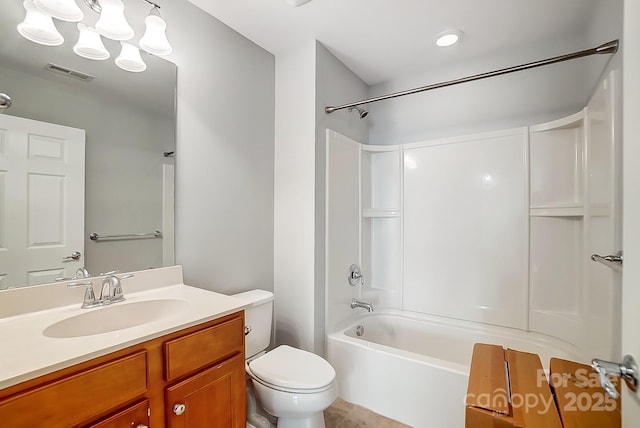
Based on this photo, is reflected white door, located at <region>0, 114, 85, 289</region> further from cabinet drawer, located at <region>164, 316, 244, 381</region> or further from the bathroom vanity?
cabinet drawer, located at <region>164, 316, 244, 381</region>

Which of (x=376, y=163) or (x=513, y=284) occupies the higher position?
(x=376, y=163)

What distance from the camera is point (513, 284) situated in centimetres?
216

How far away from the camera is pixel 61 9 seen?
3.91 ft

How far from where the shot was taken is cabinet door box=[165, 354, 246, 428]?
103 centimetres

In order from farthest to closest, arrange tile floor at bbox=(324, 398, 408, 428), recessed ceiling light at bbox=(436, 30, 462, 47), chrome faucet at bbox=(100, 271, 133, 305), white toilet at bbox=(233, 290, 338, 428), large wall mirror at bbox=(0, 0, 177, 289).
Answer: recessed ceiling light at bbox=(436, 30, 462, 47) → tile floor at bbox=(324, 398, 408, 428) → white toilet at bbox=(233, 290, 338, 428) → chrome faucet at bbox=(100, 271, 133, 305) → large wall mirror at bbox=(0, 0, 177, 289)

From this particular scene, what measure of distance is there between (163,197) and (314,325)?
1269mm

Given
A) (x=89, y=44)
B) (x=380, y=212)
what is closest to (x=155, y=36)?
(x=89, y=44)

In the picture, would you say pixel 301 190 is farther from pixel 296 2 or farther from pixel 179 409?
pixel 179 409

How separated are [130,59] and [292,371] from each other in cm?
178

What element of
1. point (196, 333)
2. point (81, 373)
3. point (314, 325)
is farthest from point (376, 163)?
point (81, 373)

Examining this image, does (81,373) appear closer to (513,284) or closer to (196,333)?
(196,333)

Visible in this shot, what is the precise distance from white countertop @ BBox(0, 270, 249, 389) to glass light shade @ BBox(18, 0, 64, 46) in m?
1.09

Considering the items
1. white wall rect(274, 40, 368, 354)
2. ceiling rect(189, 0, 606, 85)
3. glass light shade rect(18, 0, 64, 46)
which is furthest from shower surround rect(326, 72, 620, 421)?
glass light shade rect(18, 0, 64, 46)

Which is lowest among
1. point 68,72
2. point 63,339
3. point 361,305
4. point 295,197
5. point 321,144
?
point 361,305
